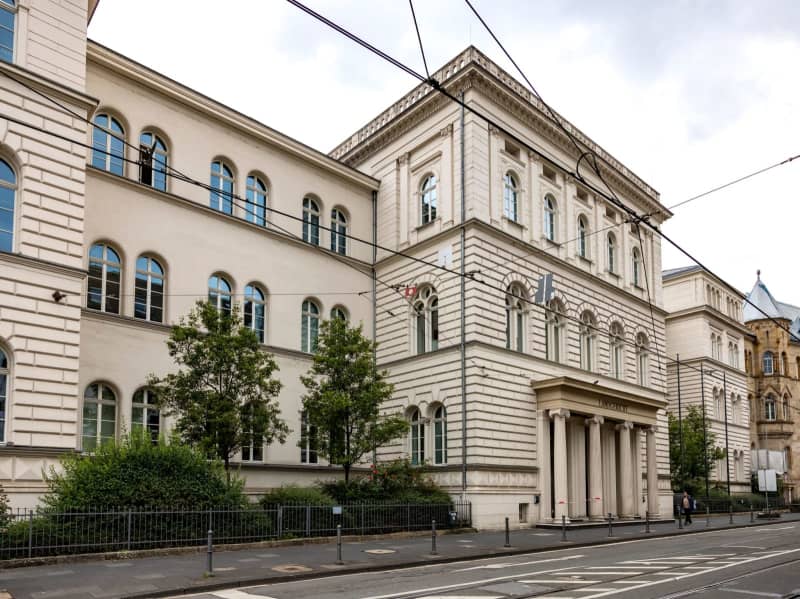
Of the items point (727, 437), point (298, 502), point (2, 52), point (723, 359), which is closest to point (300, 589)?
point (298, 502)

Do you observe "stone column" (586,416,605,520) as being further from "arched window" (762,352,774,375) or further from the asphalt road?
"arched window" (762,352,774,375)

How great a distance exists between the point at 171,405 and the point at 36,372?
483 centimetres

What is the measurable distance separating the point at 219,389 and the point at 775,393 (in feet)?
214

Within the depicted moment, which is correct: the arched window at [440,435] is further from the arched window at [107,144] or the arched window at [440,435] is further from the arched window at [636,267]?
the arched window at [636,267]

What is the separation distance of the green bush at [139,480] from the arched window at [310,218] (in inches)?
597

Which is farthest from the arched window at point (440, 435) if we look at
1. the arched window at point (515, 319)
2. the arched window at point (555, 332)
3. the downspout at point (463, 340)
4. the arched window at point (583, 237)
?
the arched window at point (583, 237)

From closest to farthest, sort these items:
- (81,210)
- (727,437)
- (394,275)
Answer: (81,210)
(394,275)
(727,437)

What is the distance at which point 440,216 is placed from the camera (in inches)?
1411

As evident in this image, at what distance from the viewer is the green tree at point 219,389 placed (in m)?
25.4

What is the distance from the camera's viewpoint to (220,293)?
32.6 meters

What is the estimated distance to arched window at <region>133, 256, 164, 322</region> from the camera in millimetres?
29750

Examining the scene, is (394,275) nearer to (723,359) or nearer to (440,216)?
(440,216)

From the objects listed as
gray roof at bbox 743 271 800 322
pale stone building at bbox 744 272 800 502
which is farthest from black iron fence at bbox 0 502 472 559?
gray roof at bbox 743 271 800 322

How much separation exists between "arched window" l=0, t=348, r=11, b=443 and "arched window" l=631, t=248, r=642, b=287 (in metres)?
34.3
